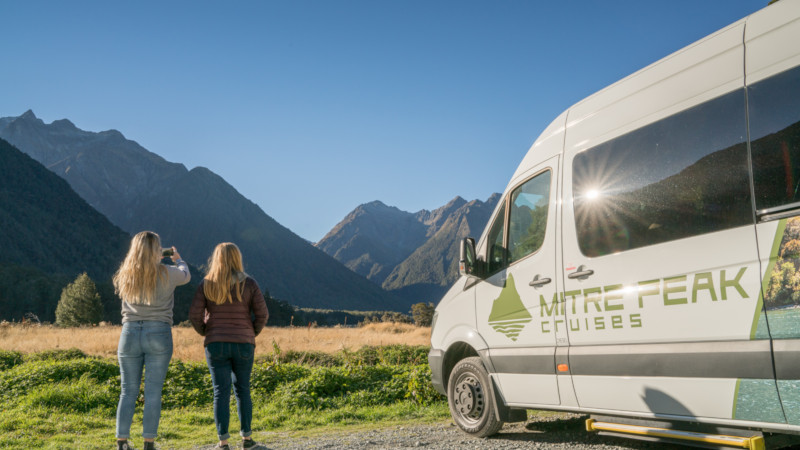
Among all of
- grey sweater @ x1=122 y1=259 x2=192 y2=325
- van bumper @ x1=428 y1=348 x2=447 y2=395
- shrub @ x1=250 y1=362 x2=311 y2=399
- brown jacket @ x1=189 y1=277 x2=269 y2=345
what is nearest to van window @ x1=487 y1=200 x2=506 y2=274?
van bumper @ x1=428 y1=348 x2=447 y2=395

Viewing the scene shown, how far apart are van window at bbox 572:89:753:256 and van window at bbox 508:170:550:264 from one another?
0.43 meters

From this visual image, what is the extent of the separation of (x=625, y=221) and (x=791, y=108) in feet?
4.52

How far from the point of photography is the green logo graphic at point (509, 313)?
210 inches

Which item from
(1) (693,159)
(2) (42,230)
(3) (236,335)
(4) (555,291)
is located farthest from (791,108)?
(2) (42,230)

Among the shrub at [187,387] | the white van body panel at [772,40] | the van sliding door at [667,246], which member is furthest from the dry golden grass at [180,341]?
the white van body panel at [772,40]

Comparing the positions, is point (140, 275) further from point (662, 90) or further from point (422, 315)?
point (422, 315)

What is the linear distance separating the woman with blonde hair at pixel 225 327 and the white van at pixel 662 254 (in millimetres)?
2181

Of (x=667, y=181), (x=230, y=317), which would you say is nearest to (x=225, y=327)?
(x=230, y=317)

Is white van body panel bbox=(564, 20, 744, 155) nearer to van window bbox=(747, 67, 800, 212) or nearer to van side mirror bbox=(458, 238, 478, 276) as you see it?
van window bbox=(747, 67, 800, 212)

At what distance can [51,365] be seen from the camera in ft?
34.6

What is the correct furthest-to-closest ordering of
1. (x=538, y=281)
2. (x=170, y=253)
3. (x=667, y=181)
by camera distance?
1. (x=170, y=253)
2. (x=538, y=281)
3. (x=667, y=181)

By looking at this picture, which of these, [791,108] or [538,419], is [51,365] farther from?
[791,108]

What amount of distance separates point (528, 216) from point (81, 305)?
5202cm

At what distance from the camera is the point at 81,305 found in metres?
49.1
